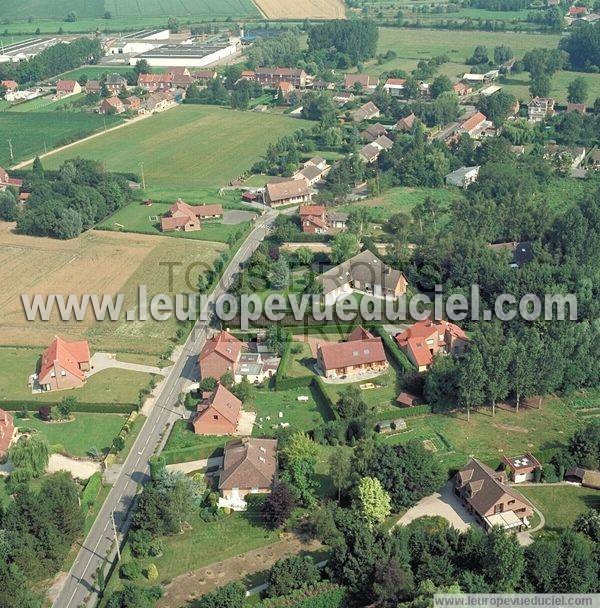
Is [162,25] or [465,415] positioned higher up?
[162,25]

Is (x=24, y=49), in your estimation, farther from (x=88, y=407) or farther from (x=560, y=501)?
(x=560, y=501)

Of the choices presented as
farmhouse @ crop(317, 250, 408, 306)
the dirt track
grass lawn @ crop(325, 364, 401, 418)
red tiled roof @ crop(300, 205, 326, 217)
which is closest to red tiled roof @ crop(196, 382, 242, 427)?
grass lawn @ crop(325, 364, 401, 418)

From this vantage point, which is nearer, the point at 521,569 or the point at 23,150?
the point at 521,569

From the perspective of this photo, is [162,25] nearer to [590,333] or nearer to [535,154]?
[535,154]

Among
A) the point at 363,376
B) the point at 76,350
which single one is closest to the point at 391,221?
the point at 363,376

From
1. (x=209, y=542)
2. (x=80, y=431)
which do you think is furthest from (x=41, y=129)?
(x=209, y=542)
